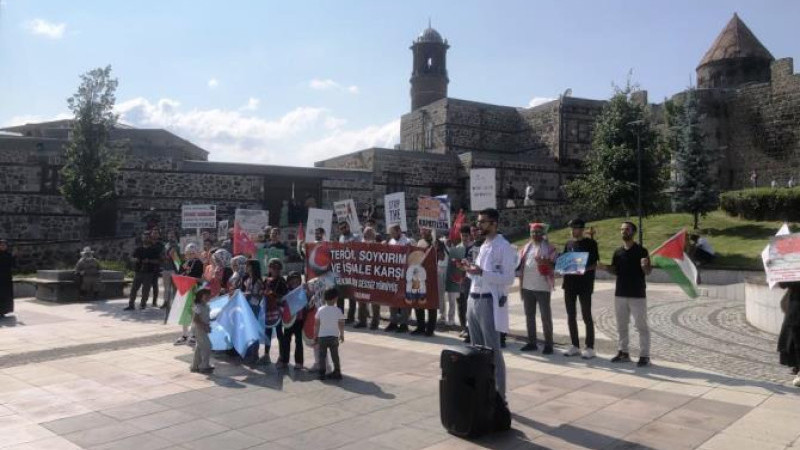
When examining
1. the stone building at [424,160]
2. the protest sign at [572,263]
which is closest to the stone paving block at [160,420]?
the protest sign at [572,263]

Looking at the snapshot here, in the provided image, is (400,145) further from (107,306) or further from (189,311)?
(189,311)

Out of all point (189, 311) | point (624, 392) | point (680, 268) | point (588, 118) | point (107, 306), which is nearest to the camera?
point (624, 392)

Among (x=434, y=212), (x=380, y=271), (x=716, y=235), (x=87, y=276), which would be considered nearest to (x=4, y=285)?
(x=87, y=276)

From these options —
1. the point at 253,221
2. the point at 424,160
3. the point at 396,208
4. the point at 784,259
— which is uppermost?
the point at 424,160

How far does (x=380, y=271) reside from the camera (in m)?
12.1

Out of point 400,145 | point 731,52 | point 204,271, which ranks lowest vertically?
point 204,271

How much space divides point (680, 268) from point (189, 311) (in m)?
7.60

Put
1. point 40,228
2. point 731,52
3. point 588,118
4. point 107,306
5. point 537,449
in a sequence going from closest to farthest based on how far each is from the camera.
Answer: point 537,449 → point 107,306 → point 40,228 → point 588,118 → point 731,52

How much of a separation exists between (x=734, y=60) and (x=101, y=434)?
49.0 meters

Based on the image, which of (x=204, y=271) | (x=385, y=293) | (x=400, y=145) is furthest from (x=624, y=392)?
(x=400, y=145)

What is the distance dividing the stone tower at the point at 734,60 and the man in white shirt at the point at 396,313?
134ft

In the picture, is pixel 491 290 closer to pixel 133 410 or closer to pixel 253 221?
pixel 133 410

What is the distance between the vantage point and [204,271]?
11.7 m

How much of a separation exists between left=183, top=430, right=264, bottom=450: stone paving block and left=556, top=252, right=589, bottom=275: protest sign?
17.3ft
